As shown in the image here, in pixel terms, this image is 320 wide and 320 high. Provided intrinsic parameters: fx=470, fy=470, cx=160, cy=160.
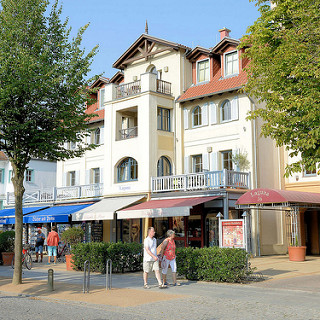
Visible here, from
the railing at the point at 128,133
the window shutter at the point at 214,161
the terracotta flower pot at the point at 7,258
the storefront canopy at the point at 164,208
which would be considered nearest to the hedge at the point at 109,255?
the storefront canopy at the point at 164,208

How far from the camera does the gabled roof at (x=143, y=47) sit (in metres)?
27.7

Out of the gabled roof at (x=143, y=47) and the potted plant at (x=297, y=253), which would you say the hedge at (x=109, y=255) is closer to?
the potted plant at (x=297, y=253)

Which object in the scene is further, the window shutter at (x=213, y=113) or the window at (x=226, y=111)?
the window shutter at (x=213, y=113)

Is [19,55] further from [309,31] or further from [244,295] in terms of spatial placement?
[244,295]

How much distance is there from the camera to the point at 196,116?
27.0 meters

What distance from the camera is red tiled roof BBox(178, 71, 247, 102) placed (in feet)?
80.7

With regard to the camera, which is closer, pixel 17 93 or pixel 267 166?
pixel 17 93

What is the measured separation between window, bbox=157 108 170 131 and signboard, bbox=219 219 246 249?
41.2ft

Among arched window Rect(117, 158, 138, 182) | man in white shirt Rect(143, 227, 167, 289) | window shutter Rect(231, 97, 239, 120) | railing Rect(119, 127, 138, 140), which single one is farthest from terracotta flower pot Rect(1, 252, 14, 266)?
window shutter Rect(231, 97, 239, 120)

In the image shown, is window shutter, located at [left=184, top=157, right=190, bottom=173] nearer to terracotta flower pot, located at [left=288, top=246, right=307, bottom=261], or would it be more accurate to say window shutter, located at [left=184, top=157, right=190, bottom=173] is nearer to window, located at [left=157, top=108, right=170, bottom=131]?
window, located at [left=157, top=108, right=170, bottom=131]

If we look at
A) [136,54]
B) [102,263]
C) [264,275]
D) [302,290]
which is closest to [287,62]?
[302,290]

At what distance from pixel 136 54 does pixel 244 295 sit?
71.1ft

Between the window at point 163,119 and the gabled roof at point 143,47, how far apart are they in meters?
3.70

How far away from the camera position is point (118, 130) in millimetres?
28141
